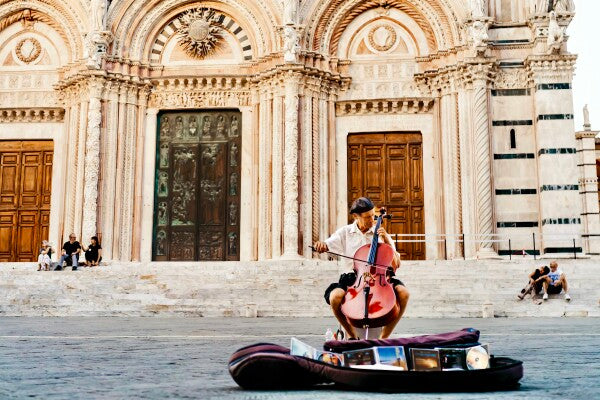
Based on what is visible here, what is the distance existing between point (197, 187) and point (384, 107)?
19.3 feet

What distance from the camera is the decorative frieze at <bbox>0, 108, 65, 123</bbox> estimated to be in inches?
813

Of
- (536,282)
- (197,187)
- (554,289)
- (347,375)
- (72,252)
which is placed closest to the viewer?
(347,375)

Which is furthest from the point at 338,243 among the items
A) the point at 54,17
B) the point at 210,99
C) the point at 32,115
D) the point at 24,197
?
the point at 54,17

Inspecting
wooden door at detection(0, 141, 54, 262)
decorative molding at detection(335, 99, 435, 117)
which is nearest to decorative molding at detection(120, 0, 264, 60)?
decorative molding at detection(335, 99, 435, 117)

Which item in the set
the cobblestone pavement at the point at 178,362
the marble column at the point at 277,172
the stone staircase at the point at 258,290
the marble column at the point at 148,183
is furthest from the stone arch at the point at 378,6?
the cobblestone pavement at the point at 178,362

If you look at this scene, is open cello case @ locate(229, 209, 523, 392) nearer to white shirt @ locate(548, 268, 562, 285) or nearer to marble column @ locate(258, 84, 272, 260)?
white shirt @ locate(548, 268, 562, 285)

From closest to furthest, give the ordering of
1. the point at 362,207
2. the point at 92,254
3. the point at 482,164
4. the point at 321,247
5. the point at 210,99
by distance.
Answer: the point at 321,247
the point at 362,207
the point at 92,254
the point at 482,164
the point at 210,99

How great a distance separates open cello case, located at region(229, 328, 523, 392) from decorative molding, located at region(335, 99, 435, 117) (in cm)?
1672

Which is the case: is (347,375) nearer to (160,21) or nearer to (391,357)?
(391,357)

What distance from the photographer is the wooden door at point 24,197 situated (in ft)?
66.5

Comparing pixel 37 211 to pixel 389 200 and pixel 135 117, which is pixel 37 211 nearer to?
pixel 135 117

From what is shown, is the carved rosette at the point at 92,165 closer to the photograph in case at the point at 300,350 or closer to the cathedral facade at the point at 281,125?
the cathedral facade at the point at 281,125

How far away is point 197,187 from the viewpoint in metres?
20.2

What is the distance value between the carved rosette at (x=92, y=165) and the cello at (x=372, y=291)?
15.3 meters
